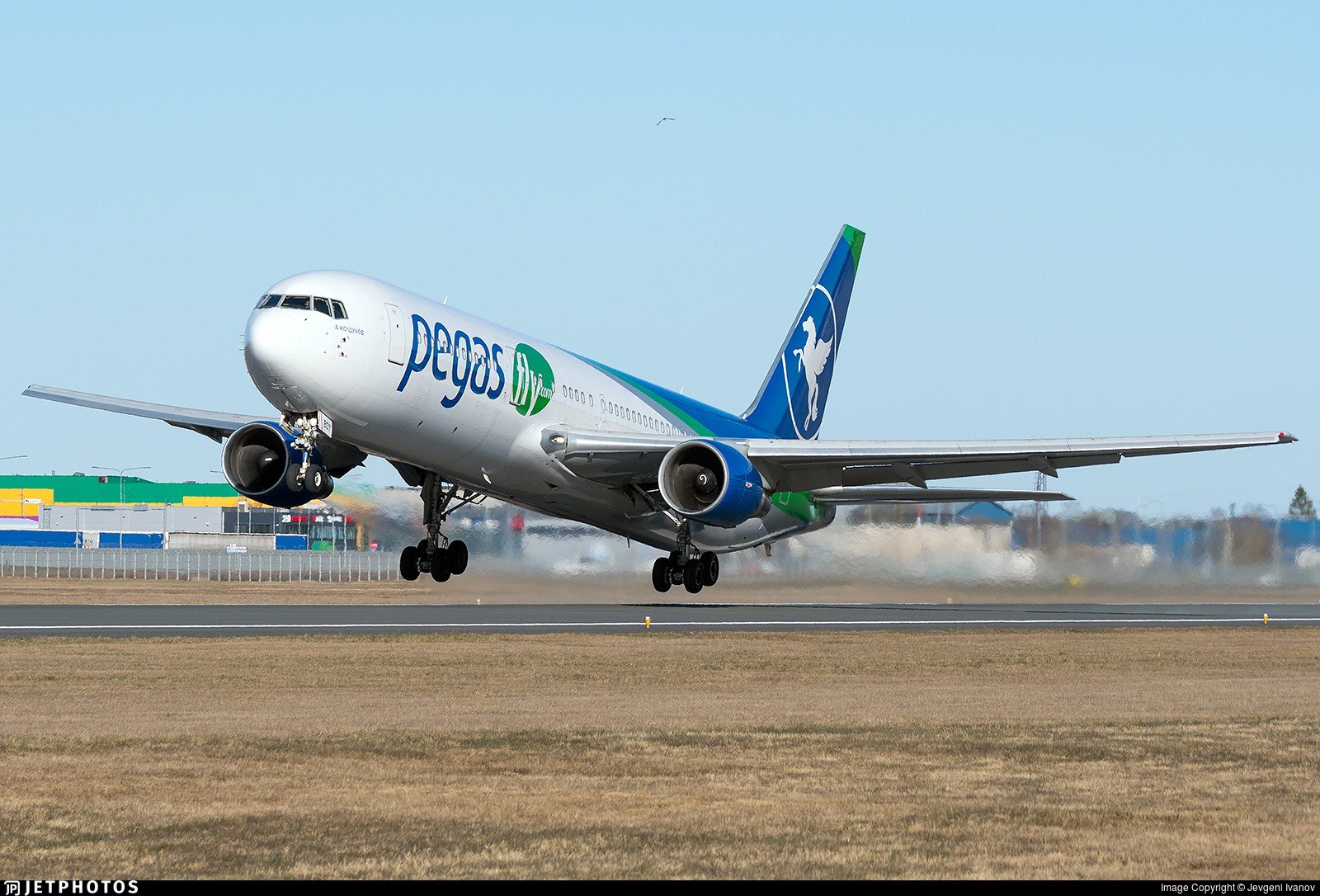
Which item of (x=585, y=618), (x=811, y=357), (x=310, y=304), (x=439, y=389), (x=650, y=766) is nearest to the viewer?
(x=650, y=766)

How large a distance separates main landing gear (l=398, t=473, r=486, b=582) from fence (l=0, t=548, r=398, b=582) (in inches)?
1444

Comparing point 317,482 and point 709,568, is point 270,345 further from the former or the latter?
point 709,568

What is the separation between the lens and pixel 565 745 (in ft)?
54.7

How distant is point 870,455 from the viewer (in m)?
37.7

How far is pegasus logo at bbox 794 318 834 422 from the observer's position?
49.7m

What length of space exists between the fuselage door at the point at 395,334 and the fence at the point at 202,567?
45563 millimetres

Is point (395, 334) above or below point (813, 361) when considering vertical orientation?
below

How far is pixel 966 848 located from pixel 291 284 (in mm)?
19766

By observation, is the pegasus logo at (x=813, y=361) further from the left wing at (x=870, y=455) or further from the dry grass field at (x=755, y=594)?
the left wing at (x=870, y=455)

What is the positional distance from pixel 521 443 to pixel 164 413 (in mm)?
10361

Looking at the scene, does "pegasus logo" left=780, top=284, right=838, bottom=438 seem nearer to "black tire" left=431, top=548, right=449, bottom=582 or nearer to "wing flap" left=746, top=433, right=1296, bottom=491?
"wing flap" left=746, top=433, right=1296, bottom=491

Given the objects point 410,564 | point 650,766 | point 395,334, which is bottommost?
point 650,766

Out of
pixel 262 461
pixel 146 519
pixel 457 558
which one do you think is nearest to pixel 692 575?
pixel 457 558

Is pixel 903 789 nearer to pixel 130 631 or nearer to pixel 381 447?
pixel 381 447
